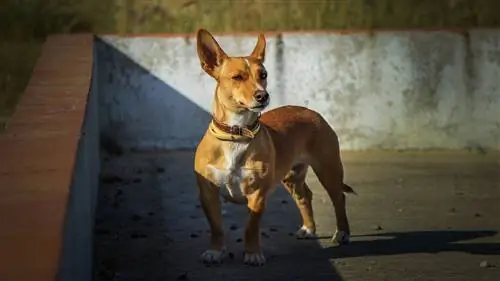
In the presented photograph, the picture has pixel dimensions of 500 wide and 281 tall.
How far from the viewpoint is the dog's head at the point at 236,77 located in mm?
4773

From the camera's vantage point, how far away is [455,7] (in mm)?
8711

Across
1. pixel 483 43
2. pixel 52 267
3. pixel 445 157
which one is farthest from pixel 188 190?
pixel 52 267

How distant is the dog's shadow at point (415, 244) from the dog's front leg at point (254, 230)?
429 mm

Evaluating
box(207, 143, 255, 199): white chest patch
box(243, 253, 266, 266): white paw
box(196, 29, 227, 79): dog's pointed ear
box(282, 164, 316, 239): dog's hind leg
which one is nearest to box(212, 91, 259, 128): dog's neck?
box(207, 143, 255, 199): white chest patch

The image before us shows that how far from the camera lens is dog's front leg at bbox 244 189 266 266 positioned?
499 cm

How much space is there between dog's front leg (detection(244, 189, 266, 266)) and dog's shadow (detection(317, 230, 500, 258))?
16.9 inches

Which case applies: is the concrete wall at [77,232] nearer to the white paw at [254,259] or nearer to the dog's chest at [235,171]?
the dog's chest at [235,171]

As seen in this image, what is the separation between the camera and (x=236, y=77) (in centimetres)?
489

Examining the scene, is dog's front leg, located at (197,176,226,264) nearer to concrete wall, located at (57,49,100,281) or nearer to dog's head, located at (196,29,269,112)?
dog's head, located at (196,29,269,112)

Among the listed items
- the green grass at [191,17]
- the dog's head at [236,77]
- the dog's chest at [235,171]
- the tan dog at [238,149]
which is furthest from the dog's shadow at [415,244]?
the green grass at [191,17]

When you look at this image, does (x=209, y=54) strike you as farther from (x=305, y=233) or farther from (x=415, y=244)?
(x=415, y=244)

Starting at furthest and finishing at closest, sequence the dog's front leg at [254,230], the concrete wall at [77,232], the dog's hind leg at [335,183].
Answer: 1. the dog's hind leg at [335,183]
2. the dog's front leg at [254,230]
3. the concrete wall at [77,232]

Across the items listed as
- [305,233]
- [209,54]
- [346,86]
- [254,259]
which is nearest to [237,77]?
[209,54]

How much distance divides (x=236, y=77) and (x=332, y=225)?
146 cm
